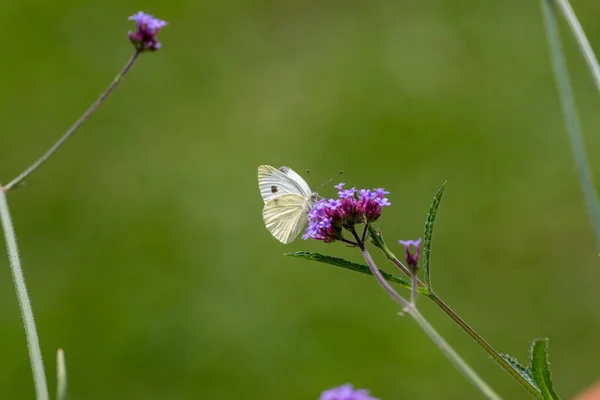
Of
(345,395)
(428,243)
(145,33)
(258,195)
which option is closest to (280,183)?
(145,33)

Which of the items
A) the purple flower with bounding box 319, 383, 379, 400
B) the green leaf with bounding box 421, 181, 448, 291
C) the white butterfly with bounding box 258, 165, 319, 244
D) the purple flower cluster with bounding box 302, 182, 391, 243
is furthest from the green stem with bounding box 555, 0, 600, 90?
the white butterfly with bounding box 258, 165, 319, 244

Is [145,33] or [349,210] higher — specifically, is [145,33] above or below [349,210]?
above

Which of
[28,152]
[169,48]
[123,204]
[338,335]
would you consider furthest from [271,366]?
[169,48]

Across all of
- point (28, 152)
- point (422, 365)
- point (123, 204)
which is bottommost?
point (422, 365)

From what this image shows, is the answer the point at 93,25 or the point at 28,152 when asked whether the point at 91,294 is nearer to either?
the point at 28,152

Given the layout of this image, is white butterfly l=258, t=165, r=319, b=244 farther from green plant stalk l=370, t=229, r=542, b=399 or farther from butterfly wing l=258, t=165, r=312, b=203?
green plant stalk l=370, t=229, r=542, b=399

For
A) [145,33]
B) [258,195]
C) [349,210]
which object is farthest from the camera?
[258,195]

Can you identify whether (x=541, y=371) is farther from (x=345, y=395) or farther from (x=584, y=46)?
(x=584, y=46)
